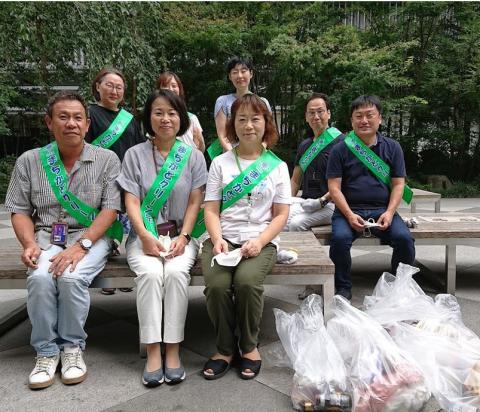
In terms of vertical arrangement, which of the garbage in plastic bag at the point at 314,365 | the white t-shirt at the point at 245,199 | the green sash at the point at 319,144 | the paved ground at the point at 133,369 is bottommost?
the paved ground at the point at 133,369

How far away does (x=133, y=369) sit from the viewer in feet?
9.12

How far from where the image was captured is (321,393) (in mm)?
2244

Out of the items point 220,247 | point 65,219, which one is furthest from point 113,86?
point 220,247

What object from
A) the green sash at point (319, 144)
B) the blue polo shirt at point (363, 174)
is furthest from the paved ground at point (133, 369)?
the green sash at point (319, 144)

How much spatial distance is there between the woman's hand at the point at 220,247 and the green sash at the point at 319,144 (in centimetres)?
184

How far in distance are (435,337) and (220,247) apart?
1.23 meters

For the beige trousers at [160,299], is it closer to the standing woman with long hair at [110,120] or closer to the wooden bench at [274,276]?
the wooden bench at [274,276]

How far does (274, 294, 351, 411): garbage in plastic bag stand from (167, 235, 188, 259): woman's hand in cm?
71

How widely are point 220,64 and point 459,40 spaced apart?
6104 millimetres

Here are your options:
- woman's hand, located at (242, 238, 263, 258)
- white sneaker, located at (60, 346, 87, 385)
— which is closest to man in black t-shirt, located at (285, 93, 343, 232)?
woman's hand, located at (242, 238, 263, 258)

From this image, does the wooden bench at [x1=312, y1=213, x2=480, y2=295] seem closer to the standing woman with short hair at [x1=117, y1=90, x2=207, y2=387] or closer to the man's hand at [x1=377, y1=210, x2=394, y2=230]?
the man's hand at [x1=377, y1=210, x2=394, y2=230]

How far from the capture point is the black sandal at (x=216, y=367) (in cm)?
261

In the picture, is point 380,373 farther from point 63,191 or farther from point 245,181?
point 63,191

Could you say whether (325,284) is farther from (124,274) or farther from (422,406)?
(124,274)
